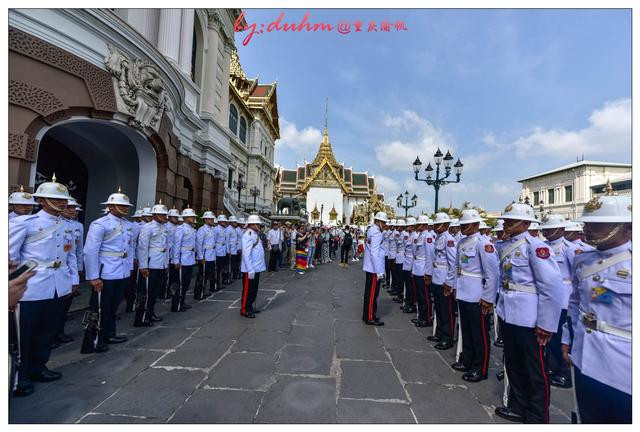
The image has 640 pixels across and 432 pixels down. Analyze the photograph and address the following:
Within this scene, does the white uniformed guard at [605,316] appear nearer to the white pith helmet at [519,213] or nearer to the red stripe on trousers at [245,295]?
the white pith helmet at [519,213]

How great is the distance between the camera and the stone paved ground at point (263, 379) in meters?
2.55

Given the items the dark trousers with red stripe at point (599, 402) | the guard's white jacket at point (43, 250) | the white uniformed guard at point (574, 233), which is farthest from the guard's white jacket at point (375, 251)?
the guard's white jacket at point (43, 250)

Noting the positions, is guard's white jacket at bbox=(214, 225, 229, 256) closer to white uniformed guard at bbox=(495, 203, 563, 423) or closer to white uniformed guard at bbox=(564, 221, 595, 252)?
white uniformed guard at bbox=(495, 203, 563, 423)

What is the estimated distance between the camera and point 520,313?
259cm

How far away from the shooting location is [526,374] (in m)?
2.61

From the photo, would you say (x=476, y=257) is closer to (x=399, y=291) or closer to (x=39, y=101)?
(x=399, y=291)

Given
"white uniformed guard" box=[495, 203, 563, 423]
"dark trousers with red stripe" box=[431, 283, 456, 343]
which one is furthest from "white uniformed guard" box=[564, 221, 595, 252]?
"white uniformed guard" box=[495, 203, 563, 423]

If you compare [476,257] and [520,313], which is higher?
[476,257]

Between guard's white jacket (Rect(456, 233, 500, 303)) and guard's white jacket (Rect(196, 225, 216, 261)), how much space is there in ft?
19.5

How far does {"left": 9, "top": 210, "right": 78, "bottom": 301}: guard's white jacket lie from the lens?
302cm

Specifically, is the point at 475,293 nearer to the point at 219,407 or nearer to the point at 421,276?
the point at 421,276

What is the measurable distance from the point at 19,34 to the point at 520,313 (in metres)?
8.81

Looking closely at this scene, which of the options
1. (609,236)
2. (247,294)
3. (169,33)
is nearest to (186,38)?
(169,33)
